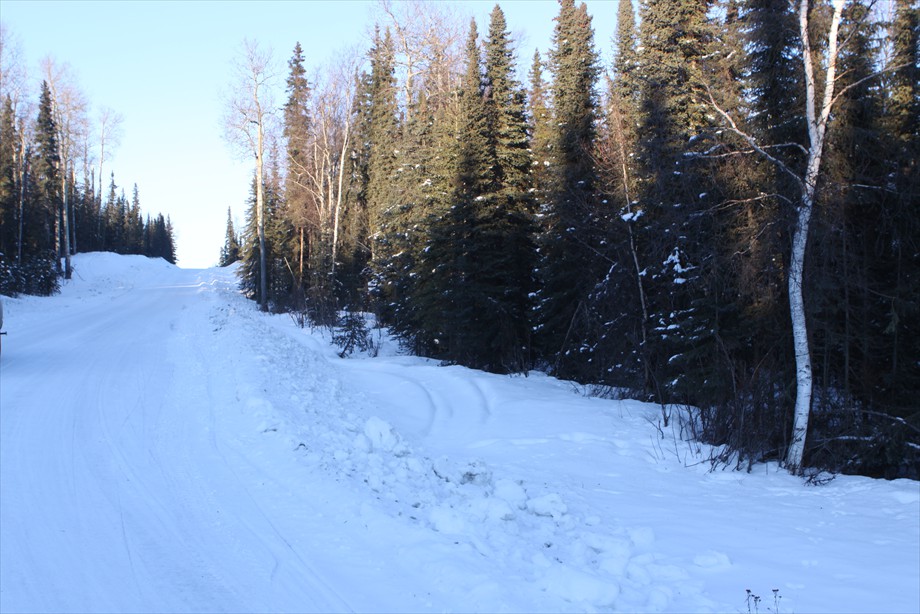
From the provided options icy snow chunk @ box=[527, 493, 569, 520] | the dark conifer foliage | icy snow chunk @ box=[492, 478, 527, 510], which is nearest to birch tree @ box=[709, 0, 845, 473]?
icy snow chunk @ box=[527, 493, 569, 520]

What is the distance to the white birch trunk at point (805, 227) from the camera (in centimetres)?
872

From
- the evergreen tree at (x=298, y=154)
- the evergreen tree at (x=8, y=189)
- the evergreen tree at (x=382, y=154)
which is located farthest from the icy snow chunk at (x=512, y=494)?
the evergreen tree at (x=8, y=189)

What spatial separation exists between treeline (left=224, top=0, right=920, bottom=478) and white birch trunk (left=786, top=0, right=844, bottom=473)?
0.03 m

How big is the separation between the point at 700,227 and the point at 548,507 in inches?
277

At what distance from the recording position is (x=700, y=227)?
10852 millimetres

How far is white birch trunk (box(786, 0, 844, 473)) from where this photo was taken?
872 centimetres

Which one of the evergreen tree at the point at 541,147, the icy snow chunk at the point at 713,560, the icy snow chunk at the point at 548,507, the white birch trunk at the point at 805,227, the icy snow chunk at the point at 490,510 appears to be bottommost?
the icy snow chunk at the point at 713,560

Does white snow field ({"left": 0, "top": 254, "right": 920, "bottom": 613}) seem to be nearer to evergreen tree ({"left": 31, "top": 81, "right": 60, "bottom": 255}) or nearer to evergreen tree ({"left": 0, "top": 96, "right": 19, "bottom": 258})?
evergreen tree ({"left": 0, "top": 96, "right": 19, "bottom": 258})

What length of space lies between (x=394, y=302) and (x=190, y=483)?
1735 centimetres

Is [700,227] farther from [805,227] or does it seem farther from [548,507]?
[548,507]

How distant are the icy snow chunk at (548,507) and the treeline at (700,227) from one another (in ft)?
12.9

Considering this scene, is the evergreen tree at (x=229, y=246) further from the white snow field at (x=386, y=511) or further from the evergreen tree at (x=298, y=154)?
→ the white snow field at (x=386, y=511)

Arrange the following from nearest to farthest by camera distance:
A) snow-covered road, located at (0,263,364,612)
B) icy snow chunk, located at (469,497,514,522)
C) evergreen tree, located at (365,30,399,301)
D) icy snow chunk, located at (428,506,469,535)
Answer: snow-covered road, located at (0,263,364,612)
icy snow chunk, located at (428,506,469,535)
icy snow chunk, located at (469,497,514,522)
evergreen tree, located at (365,30,399,301)

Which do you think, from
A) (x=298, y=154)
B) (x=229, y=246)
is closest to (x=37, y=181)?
(x=298, y=154)
